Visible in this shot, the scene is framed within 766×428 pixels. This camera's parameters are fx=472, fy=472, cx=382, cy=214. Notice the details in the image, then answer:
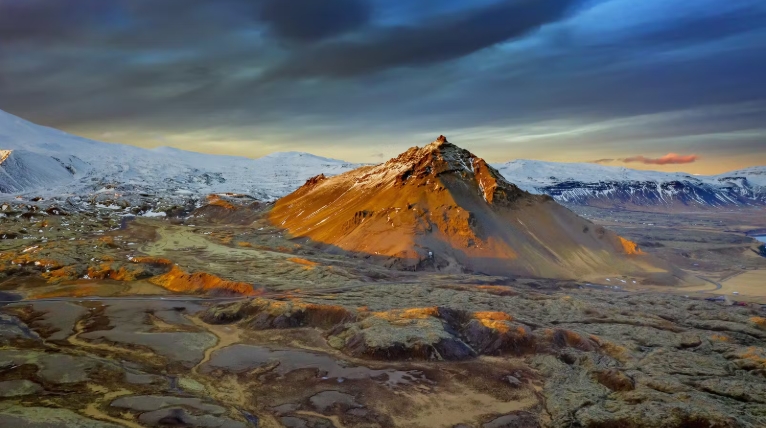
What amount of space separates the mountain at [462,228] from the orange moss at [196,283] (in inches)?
1443

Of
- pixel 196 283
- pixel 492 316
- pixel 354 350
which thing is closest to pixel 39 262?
pixel 196 283

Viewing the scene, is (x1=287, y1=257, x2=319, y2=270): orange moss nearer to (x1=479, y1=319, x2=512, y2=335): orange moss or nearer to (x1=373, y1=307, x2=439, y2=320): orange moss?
(x1=373, y1=307, x2=439, y2=320): orange moss

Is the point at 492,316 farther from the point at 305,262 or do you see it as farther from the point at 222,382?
the point at 305,262

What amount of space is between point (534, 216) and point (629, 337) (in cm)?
7095

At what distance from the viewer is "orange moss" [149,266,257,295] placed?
81062mm

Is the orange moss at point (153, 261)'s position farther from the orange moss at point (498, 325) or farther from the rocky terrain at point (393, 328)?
the orange moss at point (498, 325)

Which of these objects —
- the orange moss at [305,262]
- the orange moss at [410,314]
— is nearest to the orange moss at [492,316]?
the orange moss at [410,314]

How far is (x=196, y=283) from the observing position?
8406 centimetres

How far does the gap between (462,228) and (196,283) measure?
6219cm

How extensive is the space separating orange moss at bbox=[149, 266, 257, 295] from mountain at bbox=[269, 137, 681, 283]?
36653mm

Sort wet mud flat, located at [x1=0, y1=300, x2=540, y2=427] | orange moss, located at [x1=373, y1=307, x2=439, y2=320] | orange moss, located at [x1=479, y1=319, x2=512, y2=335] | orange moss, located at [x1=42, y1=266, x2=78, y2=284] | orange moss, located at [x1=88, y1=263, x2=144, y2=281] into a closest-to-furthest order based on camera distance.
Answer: wet mud flat, located at [x1=0, y1=300, x2=540, y2=427] → orange moss, located at [x1=479, y1=319, x2=512, y2=335] → orange moss, located at [x1=373, y1=307, x2=439, y2=320] → orange moss, located at [x1=42, y1=266, x2=78, y2=284] → orange moss, located at [x1=88, y1=263, x2=144, y2=281]

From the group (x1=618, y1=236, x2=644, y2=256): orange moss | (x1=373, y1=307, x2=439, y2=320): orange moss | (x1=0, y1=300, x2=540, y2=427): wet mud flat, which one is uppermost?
(x1=618, y1=236, x2=644, y2=256): orange moss

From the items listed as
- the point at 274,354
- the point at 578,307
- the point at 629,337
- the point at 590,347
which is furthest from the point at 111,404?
the point at 578,307

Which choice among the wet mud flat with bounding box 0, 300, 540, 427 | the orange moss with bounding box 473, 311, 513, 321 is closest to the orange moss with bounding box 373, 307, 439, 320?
the orange moss with bounding box 473, 311, 513, 321
